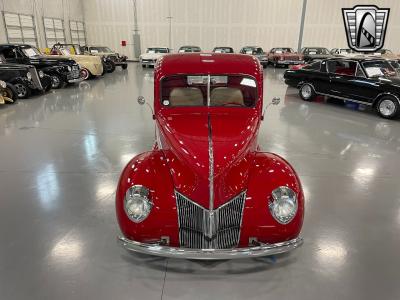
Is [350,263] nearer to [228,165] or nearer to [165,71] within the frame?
[228,165]

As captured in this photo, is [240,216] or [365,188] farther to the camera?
[365,188]

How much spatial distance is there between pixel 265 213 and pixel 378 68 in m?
7.53

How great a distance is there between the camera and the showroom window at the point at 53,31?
1864 centimetres

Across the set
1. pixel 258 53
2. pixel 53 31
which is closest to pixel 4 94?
pixel 53 31

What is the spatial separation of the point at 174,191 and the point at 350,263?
1.77 meters

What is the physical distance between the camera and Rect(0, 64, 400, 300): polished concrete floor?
96.3 inches

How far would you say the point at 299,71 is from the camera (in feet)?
32.0

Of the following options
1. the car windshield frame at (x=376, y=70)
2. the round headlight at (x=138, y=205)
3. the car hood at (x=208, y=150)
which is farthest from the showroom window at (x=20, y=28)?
the round headlight at (x=138, y=205)

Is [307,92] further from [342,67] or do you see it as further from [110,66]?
[110,66]

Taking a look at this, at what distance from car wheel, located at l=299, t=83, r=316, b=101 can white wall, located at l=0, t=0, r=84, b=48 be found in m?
15.0

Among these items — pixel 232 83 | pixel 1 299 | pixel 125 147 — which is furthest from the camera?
pixel 125 147

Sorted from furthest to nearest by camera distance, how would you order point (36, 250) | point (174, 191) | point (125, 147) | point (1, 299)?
point (125, 147) → point (36, 250) → point (174, 191) → point (1, 299)

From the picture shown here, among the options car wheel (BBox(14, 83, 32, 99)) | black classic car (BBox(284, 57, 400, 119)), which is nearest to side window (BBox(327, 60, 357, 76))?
black classic car (BBox(284, 57, 400, 119))

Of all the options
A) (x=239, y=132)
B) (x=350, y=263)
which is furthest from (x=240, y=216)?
(x=350, y=263)
